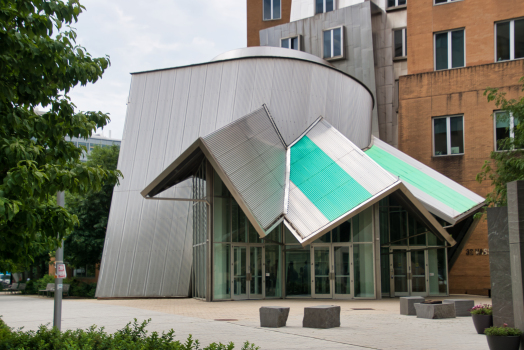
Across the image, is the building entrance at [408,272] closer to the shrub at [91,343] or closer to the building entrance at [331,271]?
the building entrance at [331,271]

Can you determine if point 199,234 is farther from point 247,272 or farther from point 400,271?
point 400,271

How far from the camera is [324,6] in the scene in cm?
4194

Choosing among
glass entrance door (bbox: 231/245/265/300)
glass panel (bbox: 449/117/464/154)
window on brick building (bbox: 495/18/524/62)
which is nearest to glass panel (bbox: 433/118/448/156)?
glass panel (bbox: 449/117/464/154)

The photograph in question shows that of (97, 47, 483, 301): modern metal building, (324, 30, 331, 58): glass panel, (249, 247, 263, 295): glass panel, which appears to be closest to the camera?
(97, 47, 483, 301): modern metal building

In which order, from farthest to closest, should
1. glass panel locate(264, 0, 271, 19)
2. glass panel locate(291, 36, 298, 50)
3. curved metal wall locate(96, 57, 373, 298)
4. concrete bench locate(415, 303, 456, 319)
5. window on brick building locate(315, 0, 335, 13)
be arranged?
glass panel locate(264, 0, 271, 19) < window on brick building locate(315, 0, 335, 13) < glass panel locate(291, 36, 298, 50) < curved metal wall locate(96, 57, 373, 298) < concrete bench locate(415, 303, 456, 319)

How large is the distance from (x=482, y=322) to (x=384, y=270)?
13.8 metres

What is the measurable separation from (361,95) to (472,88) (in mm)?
6430

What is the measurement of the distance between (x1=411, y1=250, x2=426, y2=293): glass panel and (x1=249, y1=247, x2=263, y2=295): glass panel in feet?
25.2

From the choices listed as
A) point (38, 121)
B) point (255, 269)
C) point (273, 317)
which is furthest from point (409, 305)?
point (38, 121)

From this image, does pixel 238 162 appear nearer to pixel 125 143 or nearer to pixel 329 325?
pixel 125 143

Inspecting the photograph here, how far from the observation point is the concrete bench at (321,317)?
13.8 metres

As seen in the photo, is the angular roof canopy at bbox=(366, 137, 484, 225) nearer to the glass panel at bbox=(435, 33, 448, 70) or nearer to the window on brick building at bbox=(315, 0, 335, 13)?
the glass panel at bbox=(435, 33, 448, 70)

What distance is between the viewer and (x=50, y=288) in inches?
1304

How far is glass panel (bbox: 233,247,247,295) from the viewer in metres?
24.6
